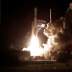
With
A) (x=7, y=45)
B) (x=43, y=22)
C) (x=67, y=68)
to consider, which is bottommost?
(x=67, y=68)

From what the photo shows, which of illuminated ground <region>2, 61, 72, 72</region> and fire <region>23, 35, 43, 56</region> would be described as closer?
illuminated ground <region>2, 61, 72, 72</region>

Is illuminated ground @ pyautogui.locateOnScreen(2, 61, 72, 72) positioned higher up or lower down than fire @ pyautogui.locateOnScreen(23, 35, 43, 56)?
lower down

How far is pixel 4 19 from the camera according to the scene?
1470 cm

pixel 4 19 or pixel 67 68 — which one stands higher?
pixel 4 19

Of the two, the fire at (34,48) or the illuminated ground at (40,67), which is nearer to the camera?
the illuminated ground at (40,67)

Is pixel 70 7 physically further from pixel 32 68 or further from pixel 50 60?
pixel 32 68

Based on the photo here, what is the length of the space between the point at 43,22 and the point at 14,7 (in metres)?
1.37

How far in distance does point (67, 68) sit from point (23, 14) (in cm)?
309

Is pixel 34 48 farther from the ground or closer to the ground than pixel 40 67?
farther from the ground

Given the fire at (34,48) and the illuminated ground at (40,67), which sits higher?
the fire at (34,48)

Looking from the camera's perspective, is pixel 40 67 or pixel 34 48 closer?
pixel 40 67

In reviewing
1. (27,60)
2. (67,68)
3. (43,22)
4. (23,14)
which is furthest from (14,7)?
(67,68)

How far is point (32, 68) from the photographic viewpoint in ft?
43.6

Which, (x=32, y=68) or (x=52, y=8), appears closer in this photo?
(x=32, y=68)
